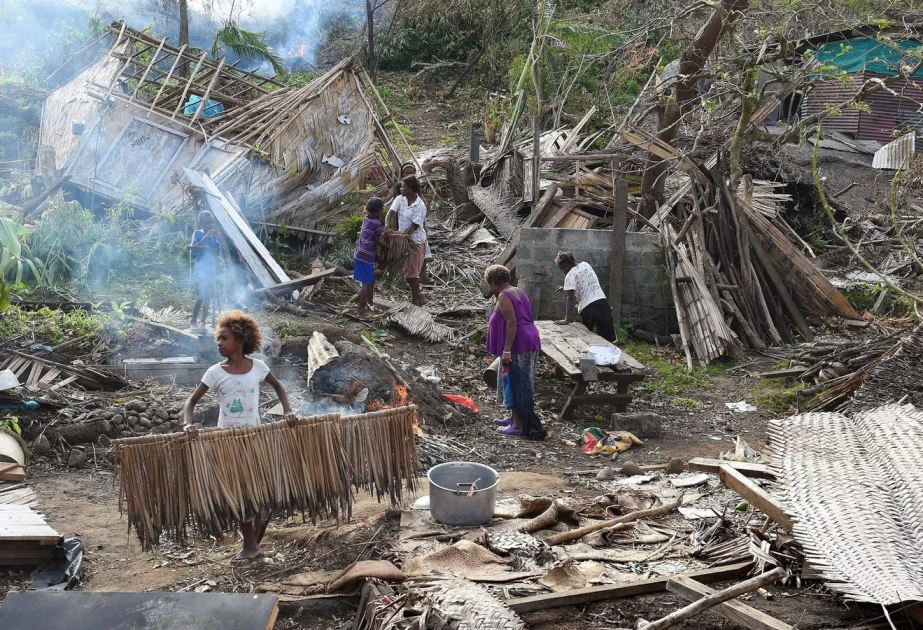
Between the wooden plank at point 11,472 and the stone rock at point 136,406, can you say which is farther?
the stone rock at point 136,406

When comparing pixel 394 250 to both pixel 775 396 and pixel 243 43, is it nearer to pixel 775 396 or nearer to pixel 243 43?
pixel 775 396

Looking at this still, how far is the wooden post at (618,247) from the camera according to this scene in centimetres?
1073

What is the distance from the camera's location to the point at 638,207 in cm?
1265

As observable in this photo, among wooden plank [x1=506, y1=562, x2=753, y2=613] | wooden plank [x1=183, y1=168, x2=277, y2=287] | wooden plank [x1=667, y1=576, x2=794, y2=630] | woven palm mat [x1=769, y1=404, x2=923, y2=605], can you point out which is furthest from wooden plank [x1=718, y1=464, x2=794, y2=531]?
wooden plank [x1=183, y1=168, x2=277, y2=287]

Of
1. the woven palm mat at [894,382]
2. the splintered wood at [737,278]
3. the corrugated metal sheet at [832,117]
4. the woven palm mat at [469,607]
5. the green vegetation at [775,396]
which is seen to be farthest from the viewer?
the corrugated metal sheet at [832,117]

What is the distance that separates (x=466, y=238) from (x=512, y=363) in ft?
22.7

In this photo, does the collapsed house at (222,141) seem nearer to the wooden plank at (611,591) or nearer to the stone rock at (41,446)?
the stone rock at (41,446)

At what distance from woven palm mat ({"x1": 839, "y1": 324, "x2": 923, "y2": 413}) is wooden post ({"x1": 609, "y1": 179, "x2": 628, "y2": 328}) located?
3.91 m

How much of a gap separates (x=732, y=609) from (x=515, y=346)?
433 centimetres

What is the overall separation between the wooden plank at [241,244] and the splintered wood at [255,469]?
21.2 ft

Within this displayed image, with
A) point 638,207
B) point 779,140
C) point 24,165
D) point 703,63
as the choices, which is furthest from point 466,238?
point 24,165

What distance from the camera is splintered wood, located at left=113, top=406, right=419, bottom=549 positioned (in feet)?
13.9

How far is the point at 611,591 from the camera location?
4.05m

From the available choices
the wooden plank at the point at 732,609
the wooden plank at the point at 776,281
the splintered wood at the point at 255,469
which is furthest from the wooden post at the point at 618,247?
the wooden plank at the point at 732,609
